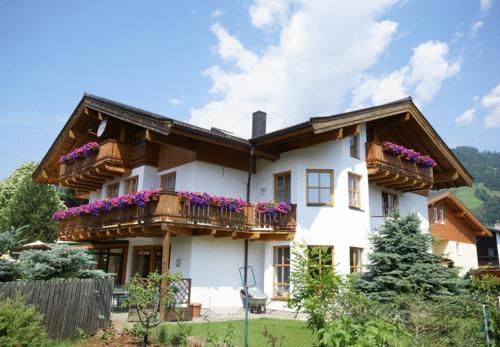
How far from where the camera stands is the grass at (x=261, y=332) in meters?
9.01

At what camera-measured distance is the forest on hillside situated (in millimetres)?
99500

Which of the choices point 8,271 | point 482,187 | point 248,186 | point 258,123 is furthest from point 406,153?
point 482,187

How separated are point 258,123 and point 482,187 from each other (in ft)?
391

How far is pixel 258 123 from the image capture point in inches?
840

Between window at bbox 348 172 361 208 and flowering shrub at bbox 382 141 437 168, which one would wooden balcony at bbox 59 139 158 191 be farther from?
flowering shrub at bbox 382 141 437 168

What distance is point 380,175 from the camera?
17.8 meters

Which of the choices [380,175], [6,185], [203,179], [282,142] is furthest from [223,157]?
[6,185]

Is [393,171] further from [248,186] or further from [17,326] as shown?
[17,326]

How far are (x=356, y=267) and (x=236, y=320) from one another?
19.1ft

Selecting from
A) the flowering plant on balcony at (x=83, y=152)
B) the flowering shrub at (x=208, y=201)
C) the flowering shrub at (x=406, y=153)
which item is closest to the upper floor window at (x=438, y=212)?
the flowering shrub at (x=406, y=153)

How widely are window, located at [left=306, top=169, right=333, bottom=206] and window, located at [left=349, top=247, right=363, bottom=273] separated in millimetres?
2226

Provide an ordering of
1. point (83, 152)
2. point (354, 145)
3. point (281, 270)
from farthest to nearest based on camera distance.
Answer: point (83, 152), point (354, 145), point (281, 270)

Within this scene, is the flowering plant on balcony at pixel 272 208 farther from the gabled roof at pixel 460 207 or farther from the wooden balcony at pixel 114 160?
the gabled roof at pixel 460 207

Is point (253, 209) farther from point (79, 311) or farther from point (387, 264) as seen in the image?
point (79, 311)
